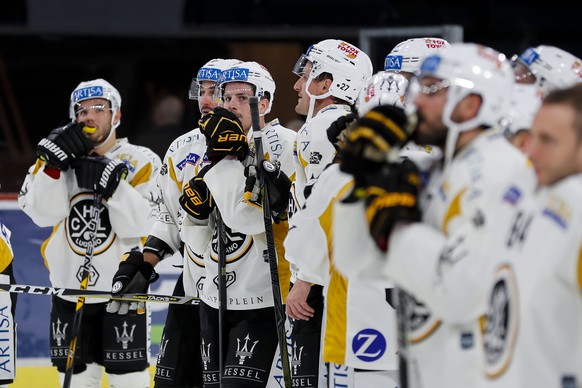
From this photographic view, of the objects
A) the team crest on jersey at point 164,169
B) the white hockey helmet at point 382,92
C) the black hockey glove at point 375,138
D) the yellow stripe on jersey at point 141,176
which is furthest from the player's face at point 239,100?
the black hockey glove at point 375,138

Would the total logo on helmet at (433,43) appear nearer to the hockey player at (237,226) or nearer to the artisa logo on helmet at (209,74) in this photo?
the hockey player at (237,226)

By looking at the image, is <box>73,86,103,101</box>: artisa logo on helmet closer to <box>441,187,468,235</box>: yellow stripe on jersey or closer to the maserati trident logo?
the maserati trident logo

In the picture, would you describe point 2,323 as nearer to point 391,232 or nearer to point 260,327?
point 260,327

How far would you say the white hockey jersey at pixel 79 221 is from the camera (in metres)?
4.98

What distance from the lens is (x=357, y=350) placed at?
3.46 metres

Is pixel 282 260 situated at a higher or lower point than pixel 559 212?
higher

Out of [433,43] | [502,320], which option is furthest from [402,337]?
[433,43]

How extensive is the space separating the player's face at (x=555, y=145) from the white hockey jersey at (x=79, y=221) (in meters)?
2.73

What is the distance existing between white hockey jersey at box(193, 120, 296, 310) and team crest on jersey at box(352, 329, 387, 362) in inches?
35.7

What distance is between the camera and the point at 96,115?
17.0ft

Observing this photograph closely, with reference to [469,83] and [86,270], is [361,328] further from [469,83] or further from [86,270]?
[86,270]

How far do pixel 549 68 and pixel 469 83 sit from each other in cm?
116

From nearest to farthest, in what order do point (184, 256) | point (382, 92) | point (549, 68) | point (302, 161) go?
point (382, 92) → point (549, 68) → point (302, 161) → point (184, 256)


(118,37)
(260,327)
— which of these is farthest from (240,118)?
(118,37)
